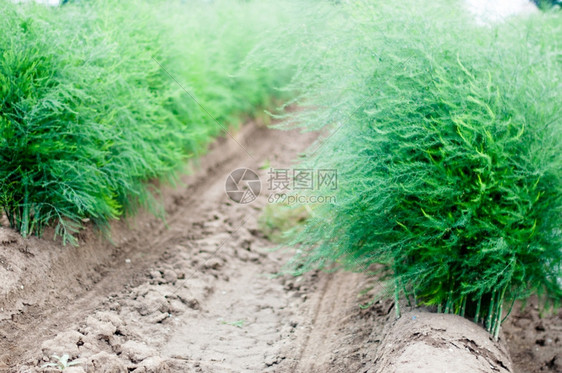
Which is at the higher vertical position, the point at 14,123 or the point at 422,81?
the point at 422,81

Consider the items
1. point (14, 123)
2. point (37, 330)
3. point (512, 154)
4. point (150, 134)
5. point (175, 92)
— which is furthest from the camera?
point (175, 92)

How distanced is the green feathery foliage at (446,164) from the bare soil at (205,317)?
A: 1.39 feet

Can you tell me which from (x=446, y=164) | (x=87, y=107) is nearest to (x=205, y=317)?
(x=87, y=107)

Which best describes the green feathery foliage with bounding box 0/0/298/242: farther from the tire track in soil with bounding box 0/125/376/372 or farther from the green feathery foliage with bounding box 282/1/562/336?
the green feathery foliage with bounding box 282/1/562/336

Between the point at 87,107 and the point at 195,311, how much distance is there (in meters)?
2.17

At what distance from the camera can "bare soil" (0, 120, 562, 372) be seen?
3.46 meters

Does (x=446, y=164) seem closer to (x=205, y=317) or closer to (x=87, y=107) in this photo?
(x=205, y=317)

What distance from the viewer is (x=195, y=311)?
4559 millimetres

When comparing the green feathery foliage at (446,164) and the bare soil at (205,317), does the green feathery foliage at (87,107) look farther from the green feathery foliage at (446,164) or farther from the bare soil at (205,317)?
the green feathery foliage at (446,164)

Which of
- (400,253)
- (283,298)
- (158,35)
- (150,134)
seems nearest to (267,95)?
(158,35)

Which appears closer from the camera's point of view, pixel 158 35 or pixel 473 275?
pixel 473 275

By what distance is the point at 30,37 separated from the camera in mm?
4500

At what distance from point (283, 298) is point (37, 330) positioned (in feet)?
7.46

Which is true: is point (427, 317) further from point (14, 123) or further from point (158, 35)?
point (158, 35)
